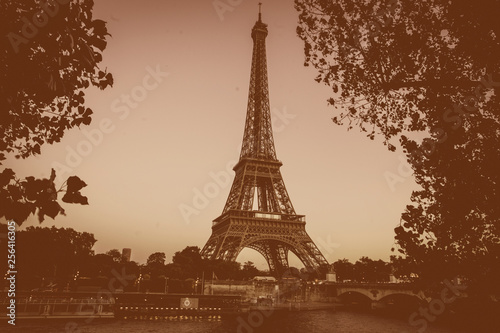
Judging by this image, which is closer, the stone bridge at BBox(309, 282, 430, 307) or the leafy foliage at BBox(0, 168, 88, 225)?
the leafy foliage at BBox(0, 168, 88, 225)

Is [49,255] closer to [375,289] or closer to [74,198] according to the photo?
[375,289]

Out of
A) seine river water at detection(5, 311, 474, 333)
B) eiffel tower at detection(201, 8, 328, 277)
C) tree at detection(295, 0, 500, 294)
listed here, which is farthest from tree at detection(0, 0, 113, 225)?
eiffel tower at detection(201, 8, 328, 277)

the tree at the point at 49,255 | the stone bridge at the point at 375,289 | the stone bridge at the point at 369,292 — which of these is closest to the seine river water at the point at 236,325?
the tree at the point at 49,255

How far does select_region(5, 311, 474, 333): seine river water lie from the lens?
3762 centimetres

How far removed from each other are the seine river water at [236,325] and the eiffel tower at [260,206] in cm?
1392

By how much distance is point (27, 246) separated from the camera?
4866 centimetres

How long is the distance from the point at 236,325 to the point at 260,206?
33.1 m

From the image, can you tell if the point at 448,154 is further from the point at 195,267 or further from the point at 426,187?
the point at 195,267

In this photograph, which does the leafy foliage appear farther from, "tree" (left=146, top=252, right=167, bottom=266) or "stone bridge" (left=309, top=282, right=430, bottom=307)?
"tree" (left=146, top=252, right=167, bottom=266)

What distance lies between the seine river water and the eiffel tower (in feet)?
45.7

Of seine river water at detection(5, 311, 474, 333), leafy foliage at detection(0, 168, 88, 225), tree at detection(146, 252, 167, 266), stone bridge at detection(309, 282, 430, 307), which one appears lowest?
seine river water at detection(5, 311, 474, 333)

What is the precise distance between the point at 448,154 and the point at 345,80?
10.4ft

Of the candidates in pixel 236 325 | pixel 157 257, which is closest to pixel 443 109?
pixel 236 325

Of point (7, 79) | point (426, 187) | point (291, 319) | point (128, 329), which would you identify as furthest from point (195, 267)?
point (7, 79)
